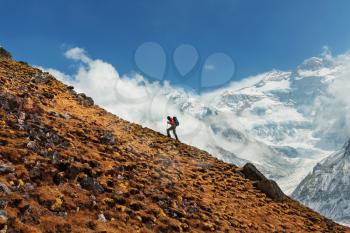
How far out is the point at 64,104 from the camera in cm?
4128

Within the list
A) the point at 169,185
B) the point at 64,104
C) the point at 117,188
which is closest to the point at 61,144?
the point at 117,188

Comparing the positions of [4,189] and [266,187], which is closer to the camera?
[4,189]

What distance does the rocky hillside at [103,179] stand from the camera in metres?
23.7

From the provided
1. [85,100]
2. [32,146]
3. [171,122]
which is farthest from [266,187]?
[32,146]

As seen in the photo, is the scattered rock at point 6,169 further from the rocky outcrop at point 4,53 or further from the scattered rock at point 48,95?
the rocky outcrop at point 4,53

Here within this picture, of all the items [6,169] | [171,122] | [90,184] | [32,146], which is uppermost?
[171,122]

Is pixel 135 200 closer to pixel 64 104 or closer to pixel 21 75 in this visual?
pixel 64 104

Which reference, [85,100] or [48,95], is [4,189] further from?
[85,100]

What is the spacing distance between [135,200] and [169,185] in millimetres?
5120

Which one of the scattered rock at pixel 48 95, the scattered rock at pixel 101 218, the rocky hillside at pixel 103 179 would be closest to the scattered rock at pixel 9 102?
the rocky hillside at pixel 103 179

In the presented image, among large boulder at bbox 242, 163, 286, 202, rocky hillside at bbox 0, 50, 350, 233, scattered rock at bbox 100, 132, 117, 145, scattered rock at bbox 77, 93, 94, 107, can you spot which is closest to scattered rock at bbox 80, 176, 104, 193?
rocky hillside at bbox 0, 50, 350, 233

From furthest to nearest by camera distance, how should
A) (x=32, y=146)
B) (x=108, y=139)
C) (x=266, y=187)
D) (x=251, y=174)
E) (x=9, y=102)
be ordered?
(x=251, y=174) < (x=266, y=187) < (x=108, y=139) < (x=9, y=102) < (x=32, y=146)

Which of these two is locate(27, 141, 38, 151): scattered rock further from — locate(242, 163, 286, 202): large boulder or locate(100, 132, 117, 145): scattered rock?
locate(242, 163, 286, 202): large boulder

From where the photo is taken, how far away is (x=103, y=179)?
28.7 meters
